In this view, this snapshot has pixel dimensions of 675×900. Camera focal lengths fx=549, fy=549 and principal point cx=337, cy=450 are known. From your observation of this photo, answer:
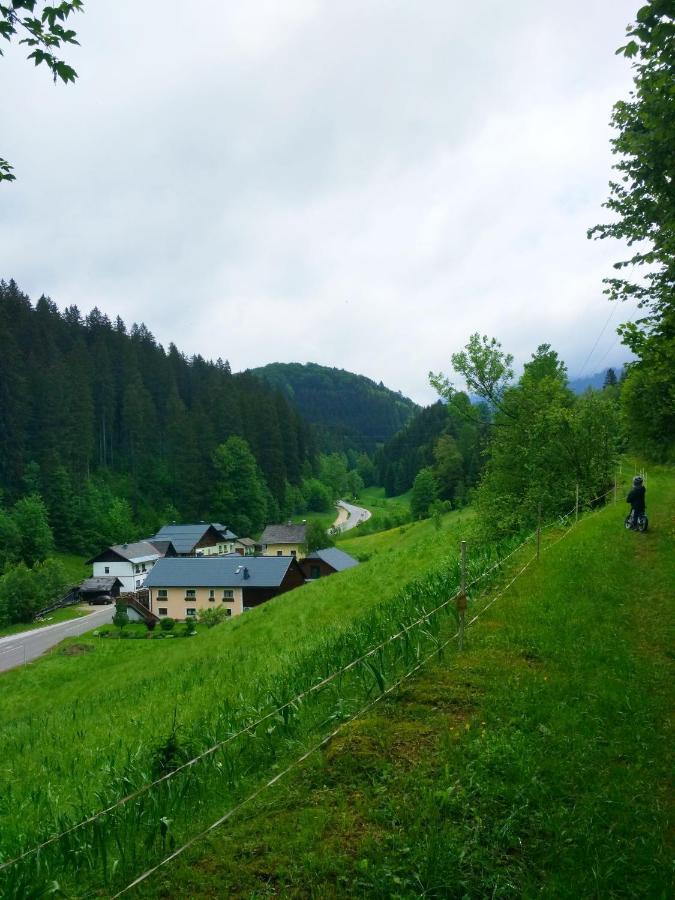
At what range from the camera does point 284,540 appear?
273 feet

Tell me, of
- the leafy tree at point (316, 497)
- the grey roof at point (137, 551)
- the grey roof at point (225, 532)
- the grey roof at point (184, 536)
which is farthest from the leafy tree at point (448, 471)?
the grey roof at point (137, 551)

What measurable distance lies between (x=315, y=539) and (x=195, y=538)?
19.2 meters

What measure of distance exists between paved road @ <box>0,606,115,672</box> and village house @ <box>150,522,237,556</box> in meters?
20.1

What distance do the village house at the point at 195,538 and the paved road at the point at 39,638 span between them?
20.1 m

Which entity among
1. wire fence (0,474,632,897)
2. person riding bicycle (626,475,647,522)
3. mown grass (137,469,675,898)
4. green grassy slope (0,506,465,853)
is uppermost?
person riding bicycle (626,475,647,522)

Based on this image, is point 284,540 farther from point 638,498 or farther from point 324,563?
point 638,498

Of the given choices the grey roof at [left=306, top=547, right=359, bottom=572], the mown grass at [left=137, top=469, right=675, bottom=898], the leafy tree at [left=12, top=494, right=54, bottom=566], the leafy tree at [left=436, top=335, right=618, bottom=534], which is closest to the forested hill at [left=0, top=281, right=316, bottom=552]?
the leafy tree at [left=12, top=494, right=54, bottom=566]

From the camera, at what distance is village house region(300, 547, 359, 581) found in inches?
2266

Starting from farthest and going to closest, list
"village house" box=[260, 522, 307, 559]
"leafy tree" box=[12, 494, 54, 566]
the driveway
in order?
1. the driveway
2. "village house" box=[260, 522, 307, 559]
3. "leafy tree" box=[12, 494, 54, 566]

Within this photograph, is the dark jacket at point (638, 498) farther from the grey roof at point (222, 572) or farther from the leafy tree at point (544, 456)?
the grey roof at point (222, 572)

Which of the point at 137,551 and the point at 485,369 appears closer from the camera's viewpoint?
the point at 485,369

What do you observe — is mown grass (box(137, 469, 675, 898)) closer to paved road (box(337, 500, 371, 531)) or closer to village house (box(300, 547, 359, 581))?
village house (box(300, 547, 359, 581))

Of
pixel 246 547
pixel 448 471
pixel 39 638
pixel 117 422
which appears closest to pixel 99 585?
pixel 39 638

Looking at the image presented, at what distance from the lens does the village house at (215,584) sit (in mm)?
52562
